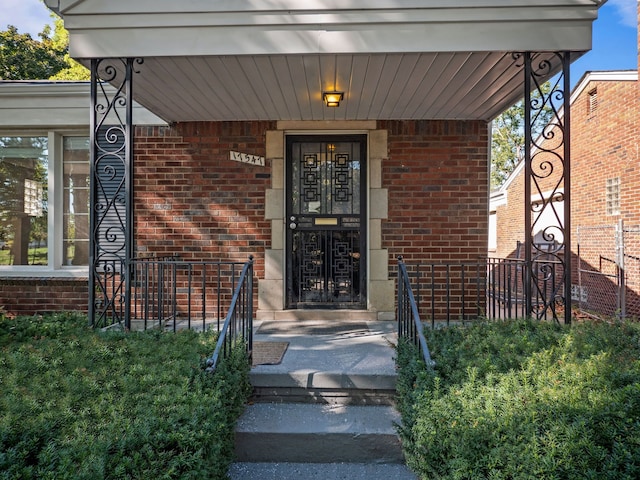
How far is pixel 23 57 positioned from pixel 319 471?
1777 cm

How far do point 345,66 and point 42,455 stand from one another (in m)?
3.25

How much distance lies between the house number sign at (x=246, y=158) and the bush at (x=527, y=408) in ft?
10.7

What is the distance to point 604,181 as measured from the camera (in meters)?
9.22

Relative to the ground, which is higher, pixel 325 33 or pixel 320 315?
pixel 325 33

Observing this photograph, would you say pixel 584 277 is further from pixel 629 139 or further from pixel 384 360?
pixel 384 360

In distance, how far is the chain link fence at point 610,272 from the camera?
7230 mm

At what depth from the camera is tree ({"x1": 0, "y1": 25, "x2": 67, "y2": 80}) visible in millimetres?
14586

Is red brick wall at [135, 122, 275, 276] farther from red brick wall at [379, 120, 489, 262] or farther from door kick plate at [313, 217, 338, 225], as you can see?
red brick wall at [379, 120, 489, 262]

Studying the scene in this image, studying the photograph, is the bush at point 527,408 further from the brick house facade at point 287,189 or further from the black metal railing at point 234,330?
the brick house facade at point 287,189

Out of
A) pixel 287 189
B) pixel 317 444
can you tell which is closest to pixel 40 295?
pixel 287 189

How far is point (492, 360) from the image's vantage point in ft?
7.78

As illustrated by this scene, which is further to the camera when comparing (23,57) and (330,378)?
(23,57)

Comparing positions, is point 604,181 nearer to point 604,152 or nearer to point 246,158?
point 604,152

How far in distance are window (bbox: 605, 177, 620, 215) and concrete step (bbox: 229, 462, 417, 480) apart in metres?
8.72
